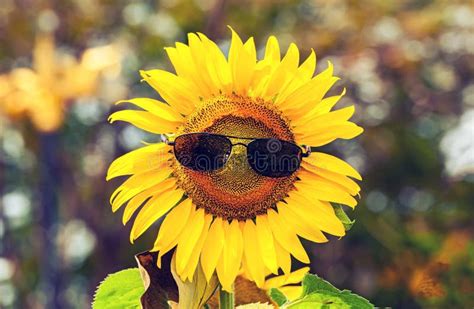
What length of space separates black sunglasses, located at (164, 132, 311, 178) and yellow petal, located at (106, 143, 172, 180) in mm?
24

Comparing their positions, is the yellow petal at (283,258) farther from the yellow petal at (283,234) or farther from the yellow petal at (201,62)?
the yellow petal at (201,62)

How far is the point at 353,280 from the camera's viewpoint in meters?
9.38

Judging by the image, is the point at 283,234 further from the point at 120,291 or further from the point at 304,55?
the point at 304,55

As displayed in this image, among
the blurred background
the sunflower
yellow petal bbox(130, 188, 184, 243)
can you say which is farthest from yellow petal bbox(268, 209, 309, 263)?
the blurred background

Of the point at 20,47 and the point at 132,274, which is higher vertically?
the point at 20,47

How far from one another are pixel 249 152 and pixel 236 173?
0.04 m

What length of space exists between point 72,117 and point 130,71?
143 centimetres

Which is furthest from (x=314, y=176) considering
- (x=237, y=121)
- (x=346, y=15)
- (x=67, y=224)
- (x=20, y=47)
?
(x=67, y=224)

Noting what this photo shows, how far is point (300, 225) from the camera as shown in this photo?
902mm

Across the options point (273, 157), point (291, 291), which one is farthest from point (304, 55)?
point (273, 157)

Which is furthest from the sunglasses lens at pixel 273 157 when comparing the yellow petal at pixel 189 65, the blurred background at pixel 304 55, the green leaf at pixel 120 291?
the blurred background at pixel 304 55

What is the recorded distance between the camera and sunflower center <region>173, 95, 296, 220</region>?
905mm

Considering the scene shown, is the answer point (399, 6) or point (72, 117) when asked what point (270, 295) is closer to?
point (399, 6)

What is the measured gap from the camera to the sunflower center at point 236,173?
0.91m
